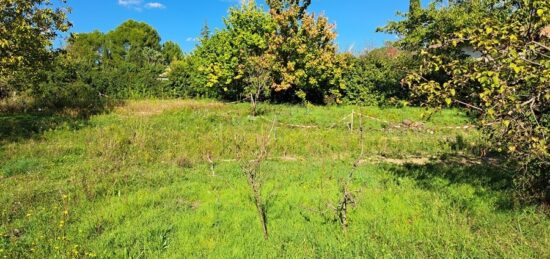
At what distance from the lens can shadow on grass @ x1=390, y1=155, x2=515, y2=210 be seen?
A: 6.42 metres

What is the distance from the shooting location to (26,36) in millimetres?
11367

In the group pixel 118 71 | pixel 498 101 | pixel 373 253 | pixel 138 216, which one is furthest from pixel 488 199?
pixel 118 71

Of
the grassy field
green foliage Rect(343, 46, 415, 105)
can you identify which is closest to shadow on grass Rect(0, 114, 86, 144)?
the grassy field

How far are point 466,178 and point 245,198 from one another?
13.3ft

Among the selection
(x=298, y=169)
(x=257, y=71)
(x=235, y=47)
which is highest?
(x=235, y=47)

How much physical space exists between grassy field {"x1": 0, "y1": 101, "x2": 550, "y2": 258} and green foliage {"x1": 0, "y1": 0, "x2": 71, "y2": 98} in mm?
2059

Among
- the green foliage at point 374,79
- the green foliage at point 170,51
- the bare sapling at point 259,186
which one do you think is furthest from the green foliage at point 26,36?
the green foliage at point 170,51

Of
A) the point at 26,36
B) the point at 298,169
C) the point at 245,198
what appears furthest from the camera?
the point at 26,36

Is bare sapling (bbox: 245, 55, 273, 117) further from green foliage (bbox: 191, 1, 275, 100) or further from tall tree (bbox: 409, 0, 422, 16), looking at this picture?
tall tree (bbox: 409, 0, 422, 16)

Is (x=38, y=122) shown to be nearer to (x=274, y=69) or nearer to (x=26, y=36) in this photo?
(x=26, y=36)

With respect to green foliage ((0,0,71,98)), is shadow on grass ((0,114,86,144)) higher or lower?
lower

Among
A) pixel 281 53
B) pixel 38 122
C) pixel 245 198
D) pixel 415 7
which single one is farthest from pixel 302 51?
pixel 245 198

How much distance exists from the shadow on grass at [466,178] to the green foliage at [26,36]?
987cm

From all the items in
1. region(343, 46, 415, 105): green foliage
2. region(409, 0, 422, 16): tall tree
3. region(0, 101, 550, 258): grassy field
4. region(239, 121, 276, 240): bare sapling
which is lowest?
region(0, 101, 550, 258): grassy field
